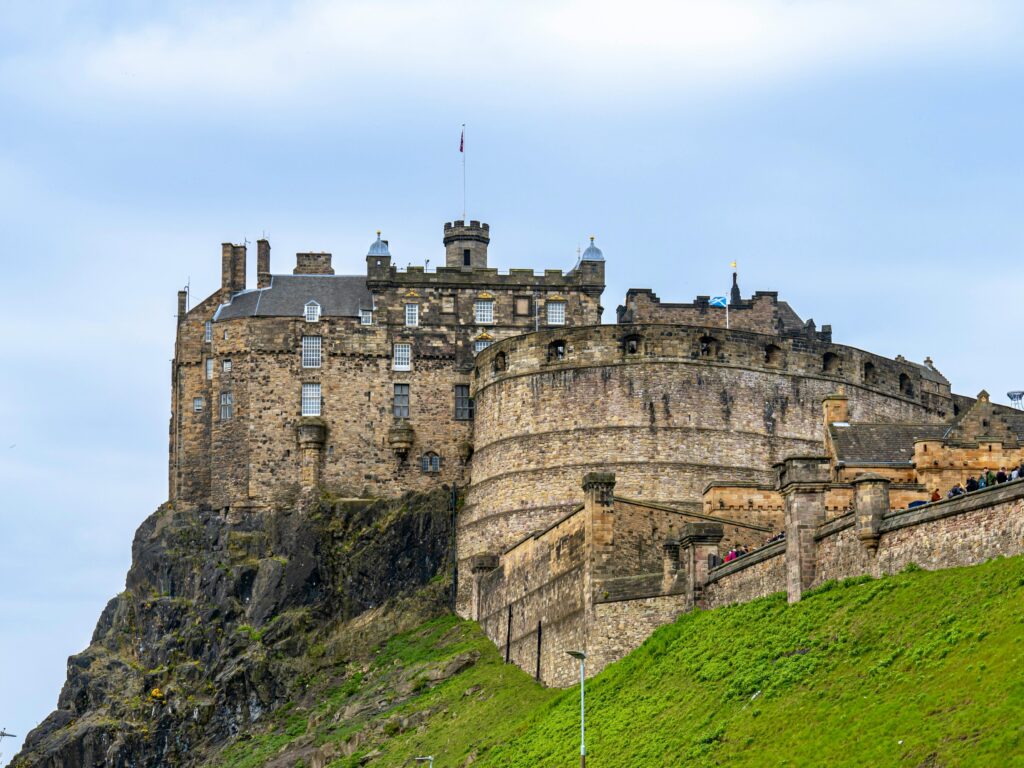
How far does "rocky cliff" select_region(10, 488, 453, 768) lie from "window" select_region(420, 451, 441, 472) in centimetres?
187

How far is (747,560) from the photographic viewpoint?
190 ft

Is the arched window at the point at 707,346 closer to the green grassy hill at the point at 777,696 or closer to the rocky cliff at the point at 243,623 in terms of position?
the rocky cliff at the point at 243,623

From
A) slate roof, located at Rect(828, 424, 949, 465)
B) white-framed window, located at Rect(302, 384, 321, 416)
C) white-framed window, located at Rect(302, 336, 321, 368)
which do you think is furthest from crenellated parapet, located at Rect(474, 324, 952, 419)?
white-framed window, located at Rect(302, 336, 321, 368)

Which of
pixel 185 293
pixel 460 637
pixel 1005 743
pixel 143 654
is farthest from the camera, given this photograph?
pixel 185 293

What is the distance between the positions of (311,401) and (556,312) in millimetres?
11187

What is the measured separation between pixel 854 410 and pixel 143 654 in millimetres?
31365

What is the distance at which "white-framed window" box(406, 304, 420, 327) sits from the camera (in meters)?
89.1

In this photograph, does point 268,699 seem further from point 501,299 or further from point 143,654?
point 501,299

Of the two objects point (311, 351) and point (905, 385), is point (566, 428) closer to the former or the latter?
point (311, 351)

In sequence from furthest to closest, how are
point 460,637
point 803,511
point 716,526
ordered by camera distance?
point 460,637 → point 716,526 → point 803,511

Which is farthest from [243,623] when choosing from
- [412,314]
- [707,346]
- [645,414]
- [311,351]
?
[707,346]

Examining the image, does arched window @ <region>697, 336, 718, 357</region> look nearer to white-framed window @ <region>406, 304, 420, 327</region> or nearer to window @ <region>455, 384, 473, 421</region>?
window @ <region>455, 384, 473, 421</region>

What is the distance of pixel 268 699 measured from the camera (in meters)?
81.9

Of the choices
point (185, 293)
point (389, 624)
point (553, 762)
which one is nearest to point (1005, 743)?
point (553, 762)
